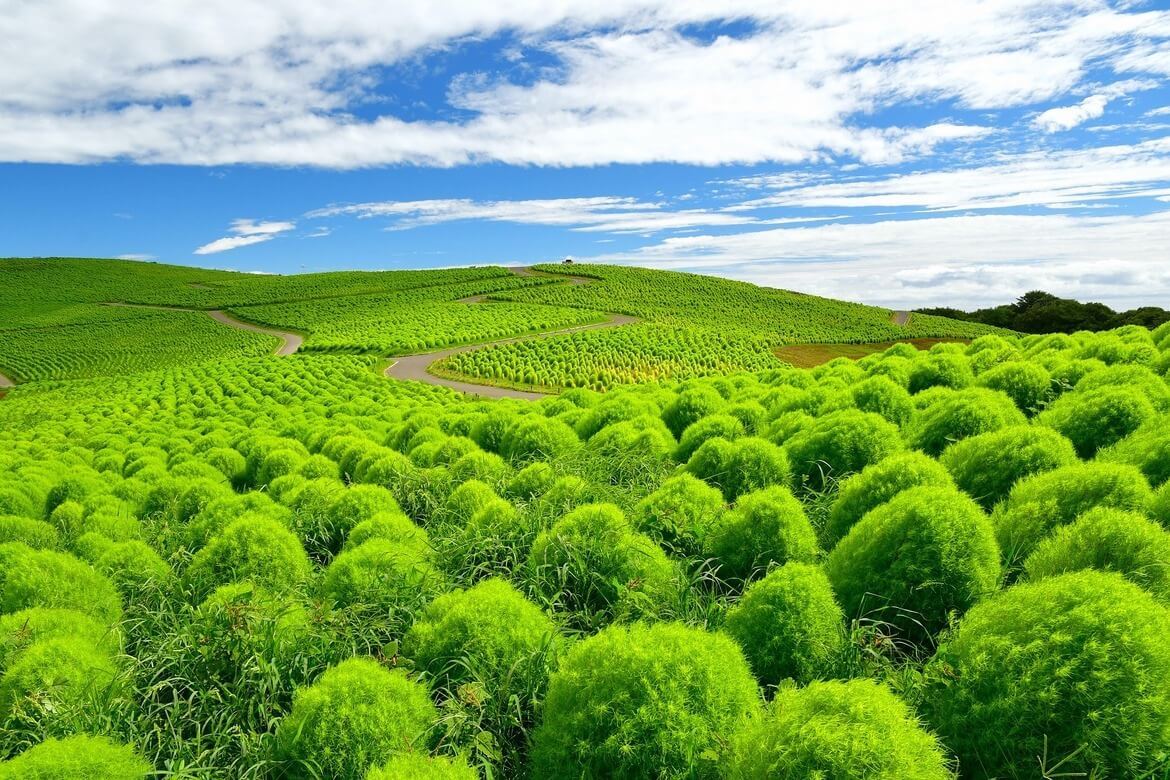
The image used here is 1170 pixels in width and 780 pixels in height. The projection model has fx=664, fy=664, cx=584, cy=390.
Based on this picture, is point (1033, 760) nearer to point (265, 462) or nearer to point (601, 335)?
point (265, 462)

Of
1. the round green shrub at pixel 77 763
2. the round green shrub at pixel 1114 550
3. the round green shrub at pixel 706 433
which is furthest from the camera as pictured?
the round green shrub at pixel 706 433

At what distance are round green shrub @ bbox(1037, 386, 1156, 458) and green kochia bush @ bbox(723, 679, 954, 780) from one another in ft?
12.6

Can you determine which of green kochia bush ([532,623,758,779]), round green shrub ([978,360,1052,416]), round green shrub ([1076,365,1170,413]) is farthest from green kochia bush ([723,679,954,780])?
round green shrub ([978,360,1052,416])

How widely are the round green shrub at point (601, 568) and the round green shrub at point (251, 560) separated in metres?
1.71

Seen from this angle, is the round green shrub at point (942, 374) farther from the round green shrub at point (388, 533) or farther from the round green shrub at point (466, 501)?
the round green shrub at point (388, 533)

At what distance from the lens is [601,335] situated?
53.6 m

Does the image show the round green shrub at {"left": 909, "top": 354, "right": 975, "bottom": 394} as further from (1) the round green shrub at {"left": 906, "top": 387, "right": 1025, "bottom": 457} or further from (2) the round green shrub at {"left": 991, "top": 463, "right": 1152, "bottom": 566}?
(2) the round green shrub at {"left": 991, "top": 463, "right": 1152, "bottom": 566}

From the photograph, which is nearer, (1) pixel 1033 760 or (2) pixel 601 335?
(1) pixel 1033 760

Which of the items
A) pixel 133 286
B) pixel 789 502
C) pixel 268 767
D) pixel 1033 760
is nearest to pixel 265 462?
pixel 268 767

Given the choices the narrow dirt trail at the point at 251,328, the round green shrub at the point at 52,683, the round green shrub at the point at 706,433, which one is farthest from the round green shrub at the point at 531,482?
the narrow dirt trail at the point at 251,328

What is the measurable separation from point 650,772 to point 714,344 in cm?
5366

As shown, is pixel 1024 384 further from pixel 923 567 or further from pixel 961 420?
pixel 923 567

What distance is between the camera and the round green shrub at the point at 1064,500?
11.5 ft

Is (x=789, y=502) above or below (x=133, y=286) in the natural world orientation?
below
